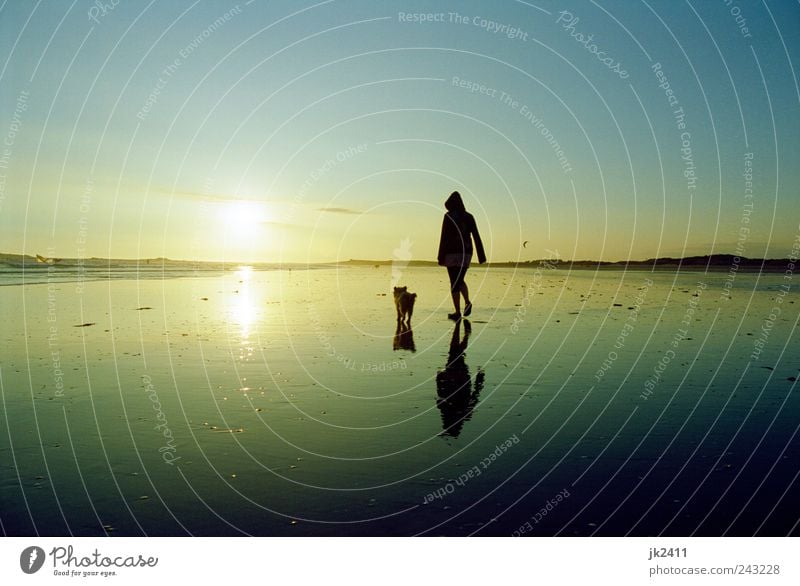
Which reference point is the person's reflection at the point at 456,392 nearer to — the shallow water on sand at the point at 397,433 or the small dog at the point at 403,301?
the shallow water on sand at the point at 397,433

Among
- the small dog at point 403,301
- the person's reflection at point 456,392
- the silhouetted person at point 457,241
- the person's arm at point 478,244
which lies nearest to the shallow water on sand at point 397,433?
the person's reflection at point 456,392

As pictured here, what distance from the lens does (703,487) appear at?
5.66 m

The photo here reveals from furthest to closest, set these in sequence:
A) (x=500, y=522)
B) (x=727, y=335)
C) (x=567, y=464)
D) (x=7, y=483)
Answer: (x=727, y=335) → (x=567, y=464) → (x=7, y=483) → (x=500, y=522)

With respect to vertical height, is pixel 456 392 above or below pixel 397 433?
above

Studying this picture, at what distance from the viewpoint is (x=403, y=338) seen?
14.6m

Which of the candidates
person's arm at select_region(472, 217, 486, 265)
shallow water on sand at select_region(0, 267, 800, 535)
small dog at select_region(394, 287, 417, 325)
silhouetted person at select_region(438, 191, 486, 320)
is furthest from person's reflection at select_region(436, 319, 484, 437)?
person's arm at select_region(472, 217, 486, 265)

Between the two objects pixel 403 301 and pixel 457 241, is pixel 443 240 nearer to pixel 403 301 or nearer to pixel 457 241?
pixel 457 241

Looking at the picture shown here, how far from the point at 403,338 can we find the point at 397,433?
748 cm

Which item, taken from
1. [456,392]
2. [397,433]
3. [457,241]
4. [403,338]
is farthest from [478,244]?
[397,433]

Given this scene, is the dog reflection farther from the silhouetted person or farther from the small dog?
the silhouetted person

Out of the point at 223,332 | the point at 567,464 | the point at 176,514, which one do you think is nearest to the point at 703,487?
the point at 567,464

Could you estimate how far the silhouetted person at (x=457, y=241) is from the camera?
60.7ft
